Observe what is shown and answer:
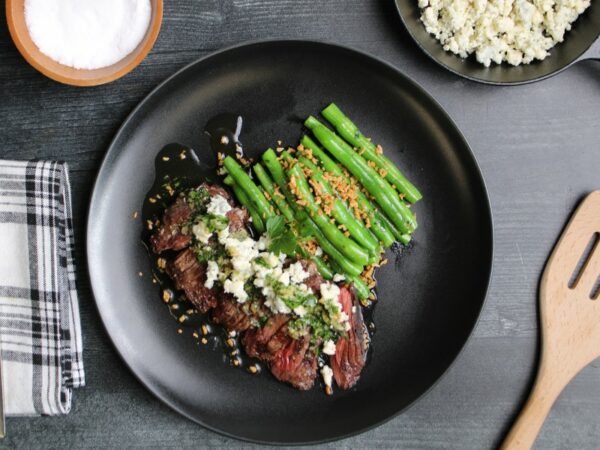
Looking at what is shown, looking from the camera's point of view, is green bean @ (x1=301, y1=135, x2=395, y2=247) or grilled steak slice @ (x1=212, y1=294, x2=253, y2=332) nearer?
grilled steak slice @ (x1=212, y1=294, x2=253, y2=332)

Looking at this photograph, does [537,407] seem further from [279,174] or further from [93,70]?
[93,70]

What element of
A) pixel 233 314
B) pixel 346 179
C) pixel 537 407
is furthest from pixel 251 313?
pixel 537 407

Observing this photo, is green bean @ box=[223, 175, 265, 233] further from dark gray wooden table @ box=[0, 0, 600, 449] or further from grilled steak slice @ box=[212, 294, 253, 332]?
dark gray wooden table @ box=[0, 0, 600, 449]

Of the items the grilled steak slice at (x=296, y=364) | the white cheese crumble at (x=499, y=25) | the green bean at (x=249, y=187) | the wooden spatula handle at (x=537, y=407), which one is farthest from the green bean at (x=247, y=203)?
the wooden spatula handle at (x=537, y=407)

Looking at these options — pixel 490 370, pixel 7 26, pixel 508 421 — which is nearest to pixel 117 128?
pixel 7 26

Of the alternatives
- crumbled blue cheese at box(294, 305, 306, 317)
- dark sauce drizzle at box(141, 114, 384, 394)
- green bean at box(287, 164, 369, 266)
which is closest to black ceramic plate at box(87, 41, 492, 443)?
dark sauce drizzle at box(141, 114, 384, 394)

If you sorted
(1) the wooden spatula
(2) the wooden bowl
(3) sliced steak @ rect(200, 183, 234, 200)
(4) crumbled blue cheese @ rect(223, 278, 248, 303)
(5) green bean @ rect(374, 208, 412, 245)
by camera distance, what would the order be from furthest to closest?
1. (1) the wooden spatula
2. (5) green bean @ rect(374, 208, 412, 245)
3. (3) sliced steak @ rect(200, 183, 234, 200)
4. (4) crumbled blue cheese @ rect(223, 278, 248, 303)
5. (2) the wooden bowl
